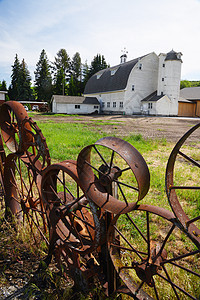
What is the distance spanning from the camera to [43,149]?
1.78 meters

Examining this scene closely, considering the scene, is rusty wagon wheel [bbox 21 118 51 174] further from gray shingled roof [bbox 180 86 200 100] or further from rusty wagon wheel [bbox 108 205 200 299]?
gray shingled roof [bbox 180 86 200 100]

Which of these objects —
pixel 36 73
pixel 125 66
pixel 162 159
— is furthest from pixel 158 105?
pixel 36 73

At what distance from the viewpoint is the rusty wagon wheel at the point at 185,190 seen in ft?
3.47

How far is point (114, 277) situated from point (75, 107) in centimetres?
3169

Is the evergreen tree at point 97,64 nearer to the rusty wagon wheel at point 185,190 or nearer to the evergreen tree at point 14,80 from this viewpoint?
the evergreen tree at point 14,80

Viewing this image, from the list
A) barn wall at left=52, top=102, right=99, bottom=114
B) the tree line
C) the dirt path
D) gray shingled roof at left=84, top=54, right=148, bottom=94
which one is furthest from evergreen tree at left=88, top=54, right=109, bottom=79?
the dirt path

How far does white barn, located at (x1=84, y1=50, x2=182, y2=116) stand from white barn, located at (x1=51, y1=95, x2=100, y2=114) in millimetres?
2599

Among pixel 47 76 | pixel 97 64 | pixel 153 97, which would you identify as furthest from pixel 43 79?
pixel 153 97

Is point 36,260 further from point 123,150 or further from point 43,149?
point 123,150

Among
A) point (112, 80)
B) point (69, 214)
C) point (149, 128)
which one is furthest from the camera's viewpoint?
point (112, 80)

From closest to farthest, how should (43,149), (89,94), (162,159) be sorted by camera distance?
(43,149), (162,159), (89,94)

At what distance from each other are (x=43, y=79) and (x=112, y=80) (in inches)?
735

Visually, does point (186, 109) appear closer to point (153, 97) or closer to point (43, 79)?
point (153, 97)

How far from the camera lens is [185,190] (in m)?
3.84
